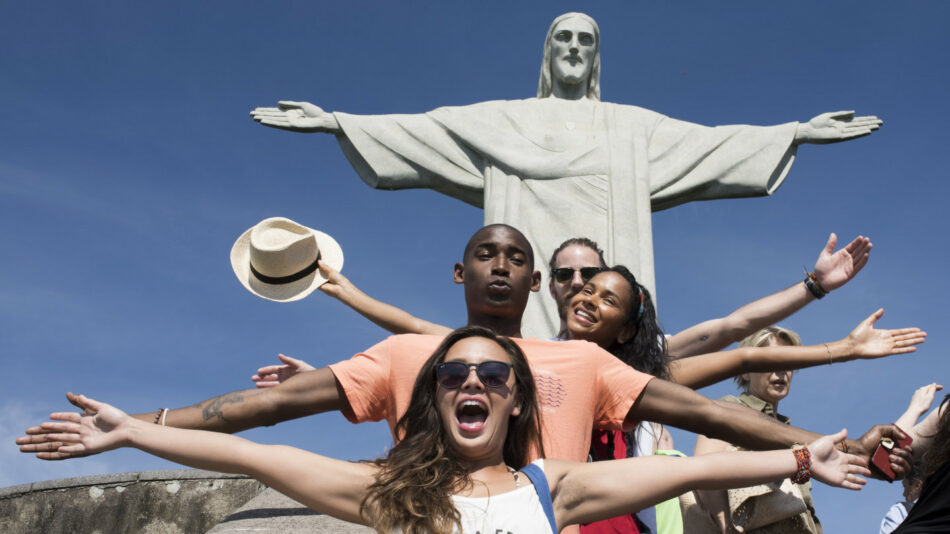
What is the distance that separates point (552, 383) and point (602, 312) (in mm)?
848

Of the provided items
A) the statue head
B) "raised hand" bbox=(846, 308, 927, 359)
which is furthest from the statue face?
"raised hand" bbox=(846, 308, 927, 359)

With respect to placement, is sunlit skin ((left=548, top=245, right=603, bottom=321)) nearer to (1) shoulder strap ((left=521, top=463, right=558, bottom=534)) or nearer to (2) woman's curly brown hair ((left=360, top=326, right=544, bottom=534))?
(2) woman's curly brown hair ((left=360, top=326, right=544, bottom=534))

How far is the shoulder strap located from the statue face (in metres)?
5.67

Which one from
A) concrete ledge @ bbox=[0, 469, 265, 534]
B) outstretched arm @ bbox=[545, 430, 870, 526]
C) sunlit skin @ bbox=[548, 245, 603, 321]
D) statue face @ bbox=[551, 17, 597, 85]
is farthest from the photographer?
statue face @ bbox=[551, 17, 597, 85]

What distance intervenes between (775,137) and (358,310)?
432 cm

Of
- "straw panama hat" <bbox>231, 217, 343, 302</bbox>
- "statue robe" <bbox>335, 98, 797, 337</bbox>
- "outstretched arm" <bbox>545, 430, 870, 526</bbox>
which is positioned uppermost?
"statue robe" <bbox>335, 98, 797, 337</bbox>

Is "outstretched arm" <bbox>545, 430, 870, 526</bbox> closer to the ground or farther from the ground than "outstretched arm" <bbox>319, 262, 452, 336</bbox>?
closer to the ground

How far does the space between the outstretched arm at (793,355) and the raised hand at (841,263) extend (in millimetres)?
761

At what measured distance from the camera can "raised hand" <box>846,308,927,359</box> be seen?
12.4 feet

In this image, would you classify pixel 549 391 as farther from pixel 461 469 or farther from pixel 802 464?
pixel 802 464

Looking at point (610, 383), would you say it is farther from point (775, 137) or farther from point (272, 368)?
point (775, 137)

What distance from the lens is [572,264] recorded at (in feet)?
15.2

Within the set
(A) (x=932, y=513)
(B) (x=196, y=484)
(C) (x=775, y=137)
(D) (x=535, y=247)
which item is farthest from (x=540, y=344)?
(C) (x=775, y=137)

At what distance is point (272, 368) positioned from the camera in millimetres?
3795
